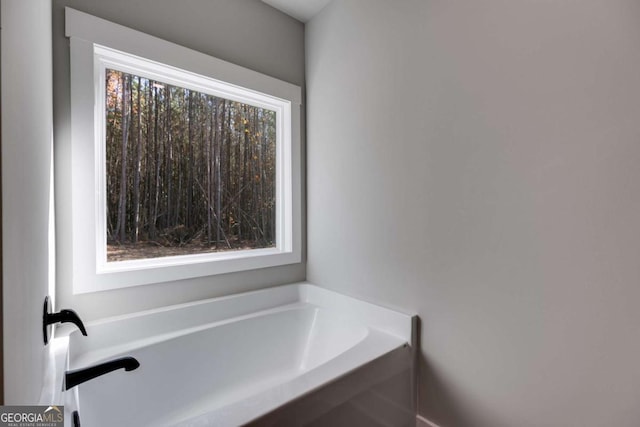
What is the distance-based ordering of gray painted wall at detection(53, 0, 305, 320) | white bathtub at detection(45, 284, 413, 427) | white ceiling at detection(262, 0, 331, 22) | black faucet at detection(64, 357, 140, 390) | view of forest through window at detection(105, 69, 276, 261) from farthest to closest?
white ceiling at detection(262, 0, 331, 22)
view of forest through window at detection(105, 69, 276, 261)
gray painted wall at detection(53, 0, 305, 320)
white bathtub at detection(45, 284, 413, 427)
black faucet at detection(64, 357, 140, 390)

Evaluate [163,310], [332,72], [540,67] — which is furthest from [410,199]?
[163,310]

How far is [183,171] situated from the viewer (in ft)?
5.78

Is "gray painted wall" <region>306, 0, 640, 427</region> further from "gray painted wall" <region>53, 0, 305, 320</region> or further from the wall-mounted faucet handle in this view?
the wall-mounted faucet handle

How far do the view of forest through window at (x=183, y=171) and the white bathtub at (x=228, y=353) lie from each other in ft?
1.34

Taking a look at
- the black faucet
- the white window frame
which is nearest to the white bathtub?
the black faucet

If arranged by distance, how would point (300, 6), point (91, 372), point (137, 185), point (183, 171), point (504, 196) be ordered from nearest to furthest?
point (91, 372) < point (504, 196) < point (137, 185) < point (183, 171) < point (300, 6)

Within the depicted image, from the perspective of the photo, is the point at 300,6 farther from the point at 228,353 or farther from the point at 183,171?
the point at 228,353

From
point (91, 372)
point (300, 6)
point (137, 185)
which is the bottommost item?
point (91, 372)

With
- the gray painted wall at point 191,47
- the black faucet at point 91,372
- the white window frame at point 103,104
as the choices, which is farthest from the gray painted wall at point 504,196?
the black faucet at point 91,372

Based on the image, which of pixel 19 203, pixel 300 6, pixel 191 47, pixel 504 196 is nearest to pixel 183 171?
pixel 191 47

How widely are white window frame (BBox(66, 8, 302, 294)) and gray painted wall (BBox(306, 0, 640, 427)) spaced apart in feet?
2.34

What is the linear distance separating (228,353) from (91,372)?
2.76 ft

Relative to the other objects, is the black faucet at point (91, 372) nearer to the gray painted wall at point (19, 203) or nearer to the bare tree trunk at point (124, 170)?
the gray painted wall at point (19, 203)

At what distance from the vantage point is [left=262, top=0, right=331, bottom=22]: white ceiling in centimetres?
196
